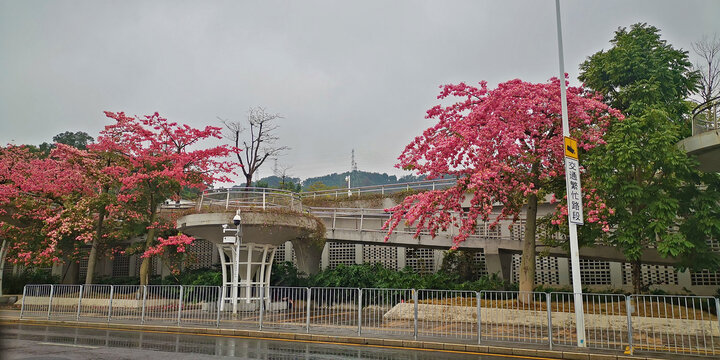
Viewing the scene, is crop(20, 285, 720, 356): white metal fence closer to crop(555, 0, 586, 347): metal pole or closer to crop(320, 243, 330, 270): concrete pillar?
crop(555, 0, 586, 347): metal pole

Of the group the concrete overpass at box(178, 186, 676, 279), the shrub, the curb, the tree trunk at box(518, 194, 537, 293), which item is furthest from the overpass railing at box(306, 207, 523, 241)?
the shrub

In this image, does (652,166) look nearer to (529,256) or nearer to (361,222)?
(529,256)

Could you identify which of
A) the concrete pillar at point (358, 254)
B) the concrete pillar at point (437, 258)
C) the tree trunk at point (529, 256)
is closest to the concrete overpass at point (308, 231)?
the tree trunk at point (529, 256)

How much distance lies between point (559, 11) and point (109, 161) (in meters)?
23.3

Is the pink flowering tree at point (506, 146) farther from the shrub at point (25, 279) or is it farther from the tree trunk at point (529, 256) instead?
the shrub at point (25, 279)

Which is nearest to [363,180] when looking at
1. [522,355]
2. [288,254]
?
[288,254]

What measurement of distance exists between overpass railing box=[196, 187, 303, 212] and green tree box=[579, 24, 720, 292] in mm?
13213

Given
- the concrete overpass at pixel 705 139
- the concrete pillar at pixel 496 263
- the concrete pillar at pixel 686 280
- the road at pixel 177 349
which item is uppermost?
the concrete overpass at pixel 705 139

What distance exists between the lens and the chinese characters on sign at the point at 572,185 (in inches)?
527

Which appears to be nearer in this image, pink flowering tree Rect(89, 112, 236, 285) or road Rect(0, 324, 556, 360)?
road Rect(0, 324, 556, 360)

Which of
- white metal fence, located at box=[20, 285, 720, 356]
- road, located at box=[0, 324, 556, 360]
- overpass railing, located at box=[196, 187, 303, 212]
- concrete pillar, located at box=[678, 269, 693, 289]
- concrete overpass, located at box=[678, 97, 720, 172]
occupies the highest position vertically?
concrete overpass, located at box=[678, 97, 720, 172]

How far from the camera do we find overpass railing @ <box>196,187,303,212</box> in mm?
22766

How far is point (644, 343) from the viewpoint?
13.6 meters

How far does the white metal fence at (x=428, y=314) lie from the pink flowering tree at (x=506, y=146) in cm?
268
